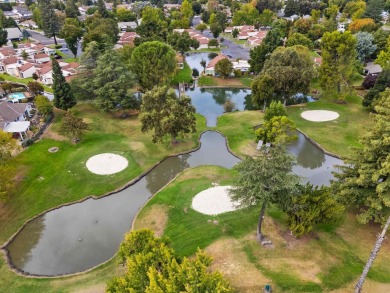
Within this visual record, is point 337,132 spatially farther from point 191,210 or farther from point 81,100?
point 81,100

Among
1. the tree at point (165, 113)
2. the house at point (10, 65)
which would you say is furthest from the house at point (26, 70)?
the tree at point (165, 113)

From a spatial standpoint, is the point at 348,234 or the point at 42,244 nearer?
the point at 348,234

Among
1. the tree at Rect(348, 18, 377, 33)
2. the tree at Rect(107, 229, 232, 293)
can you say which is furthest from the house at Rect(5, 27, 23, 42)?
the tree at Rect(348, 18, 377, 33)

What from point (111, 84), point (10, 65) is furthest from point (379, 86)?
point (10, 65)

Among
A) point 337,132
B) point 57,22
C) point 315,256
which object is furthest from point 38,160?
point 57,22

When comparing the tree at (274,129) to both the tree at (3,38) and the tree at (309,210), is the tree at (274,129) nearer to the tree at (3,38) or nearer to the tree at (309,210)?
the tree at (309,210)

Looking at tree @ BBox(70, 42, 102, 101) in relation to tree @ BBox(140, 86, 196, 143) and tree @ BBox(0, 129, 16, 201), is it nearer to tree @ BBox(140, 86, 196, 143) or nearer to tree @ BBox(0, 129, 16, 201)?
tree @ BBox(140, 86, 196, 143)

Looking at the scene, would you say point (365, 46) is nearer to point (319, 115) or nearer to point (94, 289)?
point (319, 115)
